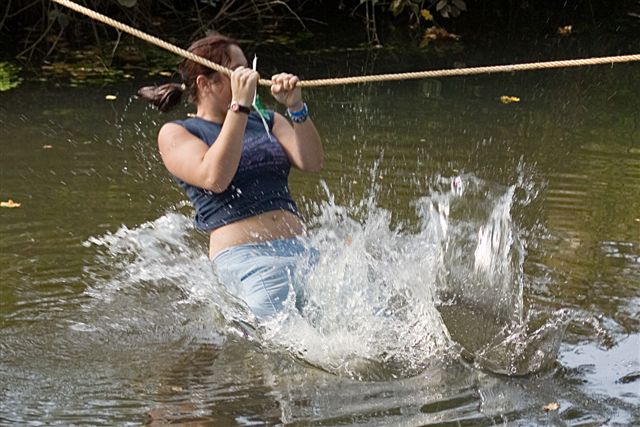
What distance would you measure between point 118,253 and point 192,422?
73.4 inches

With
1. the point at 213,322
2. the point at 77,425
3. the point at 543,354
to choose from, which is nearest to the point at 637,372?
the point at 543,354

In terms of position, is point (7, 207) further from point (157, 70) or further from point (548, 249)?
point (157, 70)

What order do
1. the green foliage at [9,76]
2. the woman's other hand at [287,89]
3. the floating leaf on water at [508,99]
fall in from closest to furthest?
the woman's other hand at [287,89] → the floating leaf on water at [508,99] → the green foliage at [9,76]

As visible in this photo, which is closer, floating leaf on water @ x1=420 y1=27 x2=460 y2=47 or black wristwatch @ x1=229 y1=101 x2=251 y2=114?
black wristwatch @ x1=229 y1=101 x2=251 y2=114

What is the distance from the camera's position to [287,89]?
13.9 feet

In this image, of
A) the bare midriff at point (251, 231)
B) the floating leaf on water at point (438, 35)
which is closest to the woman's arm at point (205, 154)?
the bare midriff at point (251, 231)

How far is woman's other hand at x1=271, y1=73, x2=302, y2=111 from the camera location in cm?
421

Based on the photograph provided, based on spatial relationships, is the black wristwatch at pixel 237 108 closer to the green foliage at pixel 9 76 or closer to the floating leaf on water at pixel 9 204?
the floating leaf on water at pixel 9 204

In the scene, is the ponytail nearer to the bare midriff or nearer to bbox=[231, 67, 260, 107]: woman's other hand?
bbox=[231, 67, 260, 107]: woman's other hand

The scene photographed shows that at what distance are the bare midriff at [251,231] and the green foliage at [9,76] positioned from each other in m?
5.09

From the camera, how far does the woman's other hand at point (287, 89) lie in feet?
13.8

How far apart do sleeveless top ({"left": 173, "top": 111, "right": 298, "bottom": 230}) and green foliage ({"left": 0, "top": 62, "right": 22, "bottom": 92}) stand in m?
5.01

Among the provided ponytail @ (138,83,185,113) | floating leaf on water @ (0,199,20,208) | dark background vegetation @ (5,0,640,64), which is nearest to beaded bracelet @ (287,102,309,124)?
ponytail @ (138,83,185,113)

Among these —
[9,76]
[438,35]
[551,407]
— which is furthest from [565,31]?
[551,407]
